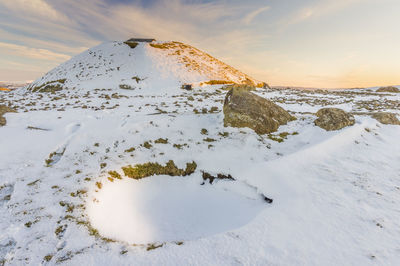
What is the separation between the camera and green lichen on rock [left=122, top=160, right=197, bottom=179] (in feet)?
23.8

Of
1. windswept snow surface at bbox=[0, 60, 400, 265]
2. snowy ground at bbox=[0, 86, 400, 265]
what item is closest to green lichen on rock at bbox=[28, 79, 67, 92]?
windswept snow surface at bbox=[0, 60, 400, 265]

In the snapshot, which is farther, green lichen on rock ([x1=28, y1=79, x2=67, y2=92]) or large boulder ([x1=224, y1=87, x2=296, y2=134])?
green lichen on rock ([x1=28, y1=79, x2=67, y2=92])

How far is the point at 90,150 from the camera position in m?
8.03

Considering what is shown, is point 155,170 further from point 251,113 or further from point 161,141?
point 251,113

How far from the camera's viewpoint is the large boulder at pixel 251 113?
1070 cm

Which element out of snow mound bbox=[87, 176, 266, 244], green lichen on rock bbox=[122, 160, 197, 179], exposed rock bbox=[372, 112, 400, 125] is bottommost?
snow mound bbox=[87, 176, 266, 244]

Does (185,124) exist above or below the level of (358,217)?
above

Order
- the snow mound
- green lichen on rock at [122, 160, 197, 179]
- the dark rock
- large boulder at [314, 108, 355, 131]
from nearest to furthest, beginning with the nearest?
the snow mound → green lichen on rock at [122, 160, 197, 179] → the dark rock → large boulder at [314, 108, 355, 131]

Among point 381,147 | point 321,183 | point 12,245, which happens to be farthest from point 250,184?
point 381,147

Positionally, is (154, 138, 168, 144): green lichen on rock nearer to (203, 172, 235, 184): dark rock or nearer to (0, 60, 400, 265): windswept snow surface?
(0, 60, 400, 265): windswept snow surface

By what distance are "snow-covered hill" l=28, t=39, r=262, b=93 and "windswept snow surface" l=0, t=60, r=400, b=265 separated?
24.9 meters

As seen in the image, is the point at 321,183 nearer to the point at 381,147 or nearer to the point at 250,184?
the point at 250,184


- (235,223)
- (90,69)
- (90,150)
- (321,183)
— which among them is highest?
(90,69)

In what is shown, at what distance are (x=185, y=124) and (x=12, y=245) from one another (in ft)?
27.6
